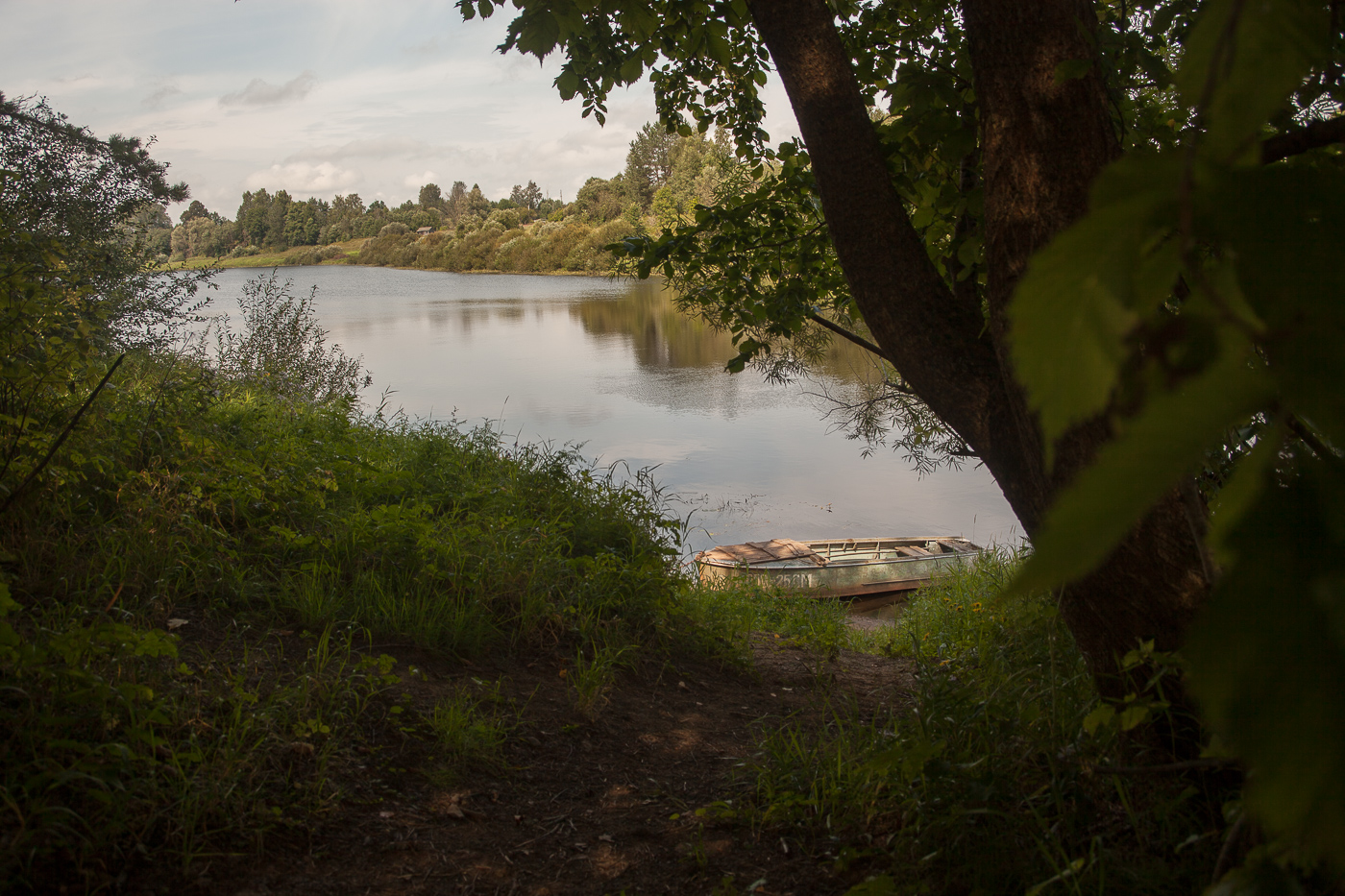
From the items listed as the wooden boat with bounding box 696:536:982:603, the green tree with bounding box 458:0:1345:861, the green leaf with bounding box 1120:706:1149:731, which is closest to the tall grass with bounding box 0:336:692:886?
the green tree with bounding box 458:0:1345:861

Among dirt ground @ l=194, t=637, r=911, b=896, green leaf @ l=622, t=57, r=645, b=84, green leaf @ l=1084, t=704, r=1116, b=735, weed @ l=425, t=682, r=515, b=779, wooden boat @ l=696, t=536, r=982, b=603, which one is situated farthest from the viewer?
wooden boat @ l=696, t=536, r=982, b=603

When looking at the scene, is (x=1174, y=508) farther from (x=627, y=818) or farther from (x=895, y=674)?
(x=895, y=674)

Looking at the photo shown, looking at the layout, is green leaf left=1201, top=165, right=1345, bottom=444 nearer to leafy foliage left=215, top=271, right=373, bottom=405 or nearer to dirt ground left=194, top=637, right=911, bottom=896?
dirt ground left=194, top=637, right=911, bottom=896

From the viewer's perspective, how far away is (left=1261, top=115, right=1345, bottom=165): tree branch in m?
0.90

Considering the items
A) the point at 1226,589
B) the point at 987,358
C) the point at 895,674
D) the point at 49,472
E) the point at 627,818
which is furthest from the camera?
the point at 895,674

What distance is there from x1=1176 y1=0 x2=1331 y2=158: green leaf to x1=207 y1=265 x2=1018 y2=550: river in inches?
302

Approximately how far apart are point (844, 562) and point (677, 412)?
9299mm

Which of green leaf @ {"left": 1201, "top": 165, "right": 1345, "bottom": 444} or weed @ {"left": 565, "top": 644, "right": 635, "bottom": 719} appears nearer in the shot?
green leaf @ {"left": 1201, "top": 165, "right": 1345, "bottom": 444}

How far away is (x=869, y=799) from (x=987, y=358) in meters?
1.52

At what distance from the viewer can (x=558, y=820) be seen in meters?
3.08

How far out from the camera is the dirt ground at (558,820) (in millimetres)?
2557

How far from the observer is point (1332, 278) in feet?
0.98

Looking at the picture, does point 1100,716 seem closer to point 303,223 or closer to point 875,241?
point 875,241

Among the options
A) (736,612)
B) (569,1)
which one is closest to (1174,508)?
→ (569,1)
